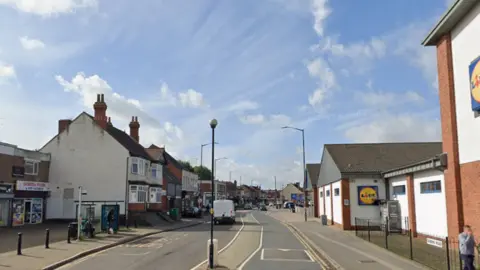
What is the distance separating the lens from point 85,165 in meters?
44.0

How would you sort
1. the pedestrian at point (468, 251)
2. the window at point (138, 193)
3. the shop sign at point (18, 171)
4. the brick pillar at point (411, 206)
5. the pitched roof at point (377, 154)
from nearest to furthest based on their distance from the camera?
the pedestrian at point (468, 251) → the brick pillar at point (411, 206) → the pitched roof at point (377, 154) → the shop sign at point (18, 171) → the window at point (138, 193)

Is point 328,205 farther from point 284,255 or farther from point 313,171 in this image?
point 313,171

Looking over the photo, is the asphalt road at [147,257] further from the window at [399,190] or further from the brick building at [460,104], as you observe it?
the window at [399,190]

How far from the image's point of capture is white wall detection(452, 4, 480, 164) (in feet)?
56.0

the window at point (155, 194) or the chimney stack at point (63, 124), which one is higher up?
the chimney stack at point (63, 124)

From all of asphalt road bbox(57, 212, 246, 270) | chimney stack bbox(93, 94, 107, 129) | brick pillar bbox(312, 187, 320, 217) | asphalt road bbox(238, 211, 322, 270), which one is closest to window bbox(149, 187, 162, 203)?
chimney stack bbox(93, 94, 107, 129)

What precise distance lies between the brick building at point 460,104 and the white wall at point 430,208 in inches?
161

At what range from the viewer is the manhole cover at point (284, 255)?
19.1 metres

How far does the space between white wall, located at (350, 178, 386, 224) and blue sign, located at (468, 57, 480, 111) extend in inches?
734

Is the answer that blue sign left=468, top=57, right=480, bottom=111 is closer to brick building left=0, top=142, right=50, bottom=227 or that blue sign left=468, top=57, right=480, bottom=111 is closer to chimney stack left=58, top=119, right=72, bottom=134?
brick building left=0, top=142, right=50, bottom=227

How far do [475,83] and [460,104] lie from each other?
1.76m

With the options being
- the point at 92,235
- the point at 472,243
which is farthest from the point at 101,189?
the point at 472,243

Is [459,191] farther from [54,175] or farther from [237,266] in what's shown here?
[54,175]

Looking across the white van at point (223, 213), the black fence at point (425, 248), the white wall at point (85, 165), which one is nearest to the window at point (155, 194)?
the white wall at point (85, 165)
